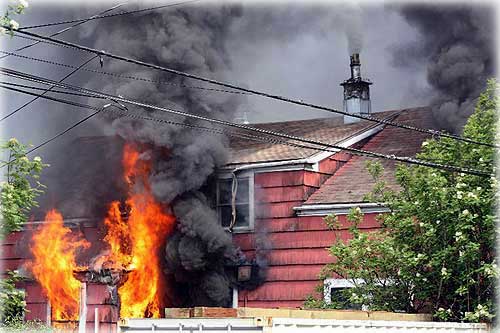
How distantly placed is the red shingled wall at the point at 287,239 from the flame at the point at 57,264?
4.48 meters

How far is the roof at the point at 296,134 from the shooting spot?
23.5 meters

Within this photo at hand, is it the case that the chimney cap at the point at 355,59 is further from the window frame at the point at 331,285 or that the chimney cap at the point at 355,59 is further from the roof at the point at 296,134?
the window frame at the point at 331,285

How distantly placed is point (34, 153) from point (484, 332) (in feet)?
49.3

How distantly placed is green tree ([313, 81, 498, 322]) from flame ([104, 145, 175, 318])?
215 inches

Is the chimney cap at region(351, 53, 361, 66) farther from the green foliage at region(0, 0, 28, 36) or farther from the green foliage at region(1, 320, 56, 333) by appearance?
the green foliage at region(0, 0, 28, 36)

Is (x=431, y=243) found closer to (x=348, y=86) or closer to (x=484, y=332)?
(x=484, y=332)

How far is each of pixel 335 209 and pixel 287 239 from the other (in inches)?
57.1

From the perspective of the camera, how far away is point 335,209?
22219 millimetres

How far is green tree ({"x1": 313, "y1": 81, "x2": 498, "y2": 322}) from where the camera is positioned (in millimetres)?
18078

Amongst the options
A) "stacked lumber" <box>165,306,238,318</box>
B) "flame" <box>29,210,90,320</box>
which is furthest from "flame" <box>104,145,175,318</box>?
"stacked lumber" <box>165,306,238,318</box>

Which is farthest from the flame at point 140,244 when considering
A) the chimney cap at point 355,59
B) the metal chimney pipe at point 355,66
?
the chimney cap at point 355,59

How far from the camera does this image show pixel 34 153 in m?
27.5

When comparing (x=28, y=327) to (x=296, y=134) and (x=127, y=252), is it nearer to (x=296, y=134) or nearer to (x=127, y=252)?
(x=127, y=252)

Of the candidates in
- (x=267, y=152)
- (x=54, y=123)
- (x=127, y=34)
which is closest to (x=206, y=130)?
(x=267, y=152)
